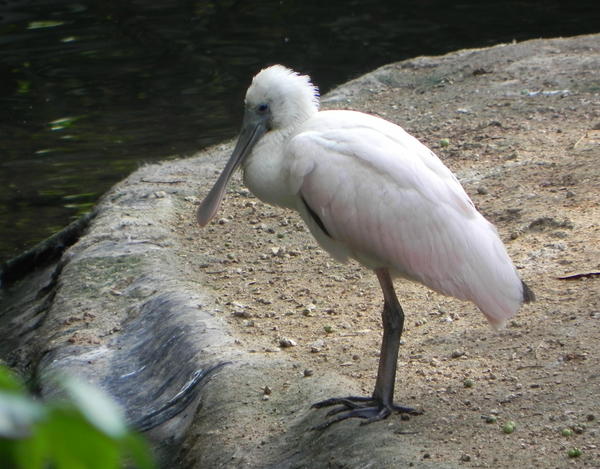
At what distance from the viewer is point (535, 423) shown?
3484mm

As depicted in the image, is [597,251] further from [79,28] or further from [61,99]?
[79,28]

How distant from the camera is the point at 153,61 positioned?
1299cm

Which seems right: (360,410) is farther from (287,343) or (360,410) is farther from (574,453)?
(287,343)

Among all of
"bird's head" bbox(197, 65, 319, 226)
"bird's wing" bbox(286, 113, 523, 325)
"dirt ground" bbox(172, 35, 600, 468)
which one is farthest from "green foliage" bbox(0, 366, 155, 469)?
"bird's head" bbox(197, 65, 319, 226)

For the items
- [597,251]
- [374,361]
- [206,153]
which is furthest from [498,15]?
[374,361]

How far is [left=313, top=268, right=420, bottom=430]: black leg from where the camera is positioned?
3.75 metres

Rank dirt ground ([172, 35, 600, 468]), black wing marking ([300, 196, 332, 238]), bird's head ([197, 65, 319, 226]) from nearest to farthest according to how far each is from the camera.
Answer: dirt ground ([172, 35, 600, 468])
black wing marking ([300, 196, 332, 238])
bird's head ([197, 65, 319, 226])

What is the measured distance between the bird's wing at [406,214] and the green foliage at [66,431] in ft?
10.4

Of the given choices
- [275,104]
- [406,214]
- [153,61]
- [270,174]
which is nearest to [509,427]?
[406,214]

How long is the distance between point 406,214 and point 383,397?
0.69 m

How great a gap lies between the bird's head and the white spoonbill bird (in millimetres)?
304

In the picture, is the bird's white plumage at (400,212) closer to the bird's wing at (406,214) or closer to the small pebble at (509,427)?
the bird's wing at (406,214)

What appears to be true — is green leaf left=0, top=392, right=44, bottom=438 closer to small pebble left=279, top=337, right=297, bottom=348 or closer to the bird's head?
the bird's head

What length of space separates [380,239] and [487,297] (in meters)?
0.46
